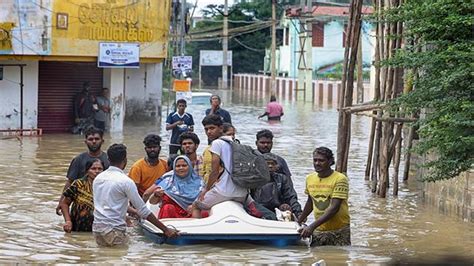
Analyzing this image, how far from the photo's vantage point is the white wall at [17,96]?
2873cm

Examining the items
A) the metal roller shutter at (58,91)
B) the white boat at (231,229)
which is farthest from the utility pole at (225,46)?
the white boat at (231,229)

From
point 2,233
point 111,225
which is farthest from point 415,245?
point 2,233

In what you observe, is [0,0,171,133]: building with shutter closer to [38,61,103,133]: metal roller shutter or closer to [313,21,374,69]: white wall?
[38,61,103,133]: metal roller shutter

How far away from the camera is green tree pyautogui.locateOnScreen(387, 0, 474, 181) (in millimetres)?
10594

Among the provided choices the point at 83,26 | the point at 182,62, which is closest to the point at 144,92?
the point at 182,62

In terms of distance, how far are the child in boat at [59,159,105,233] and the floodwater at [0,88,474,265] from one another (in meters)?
0.13

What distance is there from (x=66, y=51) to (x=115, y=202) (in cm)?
1928

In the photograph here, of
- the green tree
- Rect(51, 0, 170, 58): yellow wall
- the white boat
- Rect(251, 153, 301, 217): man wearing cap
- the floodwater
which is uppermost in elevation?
Rect(51, 0, 170, 58): yellow wall

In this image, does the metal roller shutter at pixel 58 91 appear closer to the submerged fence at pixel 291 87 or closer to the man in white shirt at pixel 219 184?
the submerged fence at pixel 291 87

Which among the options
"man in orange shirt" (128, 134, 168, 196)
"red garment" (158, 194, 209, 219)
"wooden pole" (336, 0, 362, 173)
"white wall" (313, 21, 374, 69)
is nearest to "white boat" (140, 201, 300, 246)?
"red garment" (158, 194, 209, 219)

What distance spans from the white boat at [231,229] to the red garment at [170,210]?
0.55 meters

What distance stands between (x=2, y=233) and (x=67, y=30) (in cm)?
1765

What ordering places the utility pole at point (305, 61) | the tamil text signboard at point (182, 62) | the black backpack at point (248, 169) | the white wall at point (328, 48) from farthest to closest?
1. the white wall at point (328, 48)
2. the utility pole at point (305, 61)
3. the tamil text signboard at point (182, 62)
4. the black backpack at point (248, 169)

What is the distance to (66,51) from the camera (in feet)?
95.0
